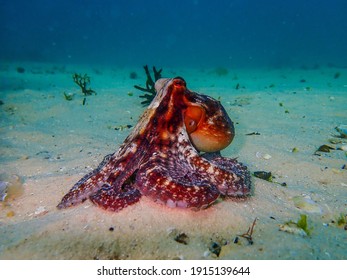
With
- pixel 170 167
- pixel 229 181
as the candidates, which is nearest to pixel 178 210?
pixel 170 167

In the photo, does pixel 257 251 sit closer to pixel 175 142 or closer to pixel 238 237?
pixel 238 237

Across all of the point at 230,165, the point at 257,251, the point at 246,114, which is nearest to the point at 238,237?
the point at 257,251

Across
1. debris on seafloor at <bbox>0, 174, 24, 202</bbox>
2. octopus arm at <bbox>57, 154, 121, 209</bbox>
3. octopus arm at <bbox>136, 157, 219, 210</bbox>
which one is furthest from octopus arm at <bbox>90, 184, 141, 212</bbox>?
debris on seafloor at <bbox>0, 174, 24, 202</bbox>

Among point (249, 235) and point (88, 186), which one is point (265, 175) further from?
point (88, 186)

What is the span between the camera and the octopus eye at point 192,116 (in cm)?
334

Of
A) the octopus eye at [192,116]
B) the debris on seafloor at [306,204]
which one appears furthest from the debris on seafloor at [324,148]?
the octopus eye at [192,116]

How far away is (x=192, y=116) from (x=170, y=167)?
816 millimetres

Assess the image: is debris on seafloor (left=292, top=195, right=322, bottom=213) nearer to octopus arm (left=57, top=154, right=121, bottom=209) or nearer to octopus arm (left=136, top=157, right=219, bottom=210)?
octopus arm (left=136, top=157, right=219, bottom=210)

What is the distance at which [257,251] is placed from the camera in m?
2.49

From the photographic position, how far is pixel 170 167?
9.39 ft

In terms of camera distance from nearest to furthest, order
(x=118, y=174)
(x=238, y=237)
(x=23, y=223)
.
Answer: (x=238, y=237) → (x=118, y=174) → (x=23, y=223)

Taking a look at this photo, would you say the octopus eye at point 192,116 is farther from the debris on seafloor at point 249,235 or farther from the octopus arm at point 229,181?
the debris on seafloor at point 249,235

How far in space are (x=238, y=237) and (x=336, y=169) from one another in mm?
2850

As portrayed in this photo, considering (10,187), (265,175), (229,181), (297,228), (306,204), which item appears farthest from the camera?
(265,175)
